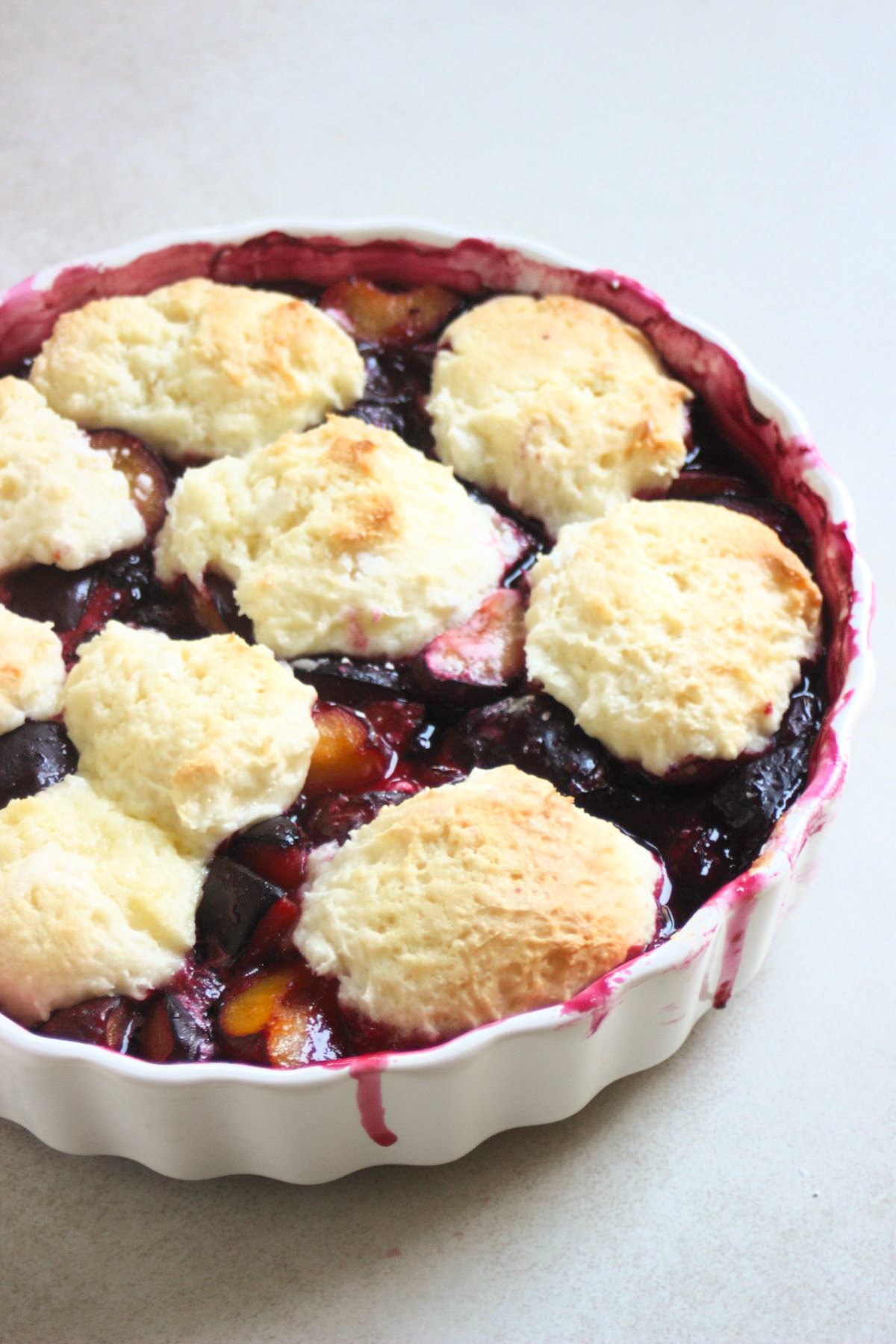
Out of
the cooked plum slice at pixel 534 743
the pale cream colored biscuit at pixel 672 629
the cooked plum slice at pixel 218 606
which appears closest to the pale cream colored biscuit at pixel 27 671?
the cooked plum slice at pixel 218 606

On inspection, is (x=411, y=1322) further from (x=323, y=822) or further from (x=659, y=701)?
(x=659, y=701)

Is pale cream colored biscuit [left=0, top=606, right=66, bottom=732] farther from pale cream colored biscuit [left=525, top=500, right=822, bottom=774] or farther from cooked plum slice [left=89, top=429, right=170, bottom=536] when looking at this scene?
pale cream colored biscuit [left=525, top=500, right=822, bottom=774]

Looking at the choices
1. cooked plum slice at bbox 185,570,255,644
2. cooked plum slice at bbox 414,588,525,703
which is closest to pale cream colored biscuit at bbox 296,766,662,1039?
cooked plum slice at bbox 414,588,525,703

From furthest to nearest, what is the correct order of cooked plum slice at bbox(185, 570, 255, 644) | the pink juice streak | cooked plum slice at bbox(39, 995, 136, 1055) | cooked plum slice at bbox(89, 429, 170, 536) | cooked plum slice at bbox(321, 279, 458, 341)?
cooked plum slice at bbox(321, 279, 458, 341)
cooked plum slice at bbox(89, 429, 170, 536)
cooked plum slice at bbox(185, 570, 255, 644)
cooked plum slice at bbox(39, 995, 136, 1055)
the pink juice streak

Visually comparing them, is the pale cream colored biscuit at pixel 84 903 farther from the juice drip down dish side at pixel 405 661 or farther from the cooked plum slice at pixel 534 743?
the cooked plum slice at pixel 534 743

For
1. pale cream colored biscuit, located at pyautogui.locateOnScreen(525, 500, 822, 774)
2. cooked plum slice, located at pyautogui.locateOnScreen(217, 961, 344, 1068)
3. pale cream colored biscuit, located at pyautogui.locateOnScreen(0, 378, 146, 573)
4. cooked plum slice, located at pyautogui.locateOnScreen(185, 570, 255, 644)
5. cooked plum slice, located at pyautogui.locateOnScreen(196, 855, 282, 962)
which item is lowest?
cooked plum slice, located at pyautogui.locateOnScreen(217, 961, 344, 1068)

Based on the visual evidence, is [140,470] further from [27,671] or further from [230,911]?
[230,911]
